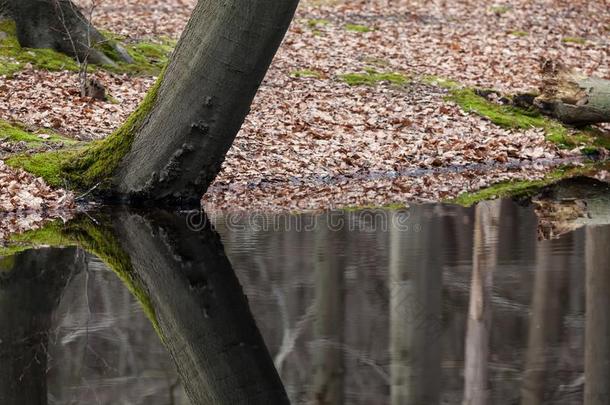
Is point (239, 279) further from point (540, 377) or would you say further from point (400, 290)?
→ point (540, 377)

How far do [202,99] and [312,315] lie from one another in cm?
338

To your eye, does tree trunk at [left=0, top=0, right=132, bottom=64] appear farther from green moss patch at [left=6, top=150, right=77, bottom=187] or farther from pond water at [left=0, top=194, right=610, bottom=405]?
pond water at [left=0, top=194, right=610, bottom=405]

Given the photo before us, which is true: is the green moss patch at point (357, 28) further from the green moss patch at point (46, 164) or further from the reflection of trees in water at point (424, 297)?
the reflection of trees in water at point (424, 297)

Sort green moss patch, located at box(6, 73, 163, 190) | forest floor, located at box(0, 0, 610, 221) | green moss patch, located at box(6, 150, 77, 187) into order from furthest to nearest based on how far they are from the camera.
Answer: forest floor, located at box(0, 0, 610, 221)
green moss patch, located at box(6, 150, 77, 187)
green moss patch, located at box(6, 73, 163, 190)

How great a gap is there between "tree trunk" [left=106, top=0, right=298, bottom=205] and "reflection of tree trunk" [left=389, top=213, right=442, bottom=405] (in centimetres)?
189

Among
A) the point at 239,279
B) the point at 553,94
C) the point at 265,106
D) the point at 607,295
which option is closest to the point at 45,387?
the point at 239,279

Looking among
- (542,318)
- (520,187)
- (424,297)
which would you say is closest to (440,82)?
(520,187)

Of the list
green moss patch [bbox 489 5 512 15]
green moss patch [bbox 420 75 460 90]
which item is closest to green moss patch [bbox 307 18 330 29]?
green moss patch [bbox 489 5 512 15]

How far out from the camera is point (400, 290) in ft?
20.7

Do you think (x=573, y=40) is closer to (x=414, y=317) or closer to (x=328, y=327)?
(x=414, y=317)

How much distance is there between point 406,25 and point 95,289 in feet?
46.1

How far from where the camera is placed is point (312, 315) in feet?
18.8

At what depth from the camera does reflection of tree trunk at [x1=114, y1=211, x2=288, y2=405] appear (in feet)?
15.3

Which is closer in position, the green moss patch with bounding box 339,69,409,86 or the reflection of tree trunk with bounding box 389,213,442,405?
the reflection of tree trunk with bounding box 389,213,442,405
